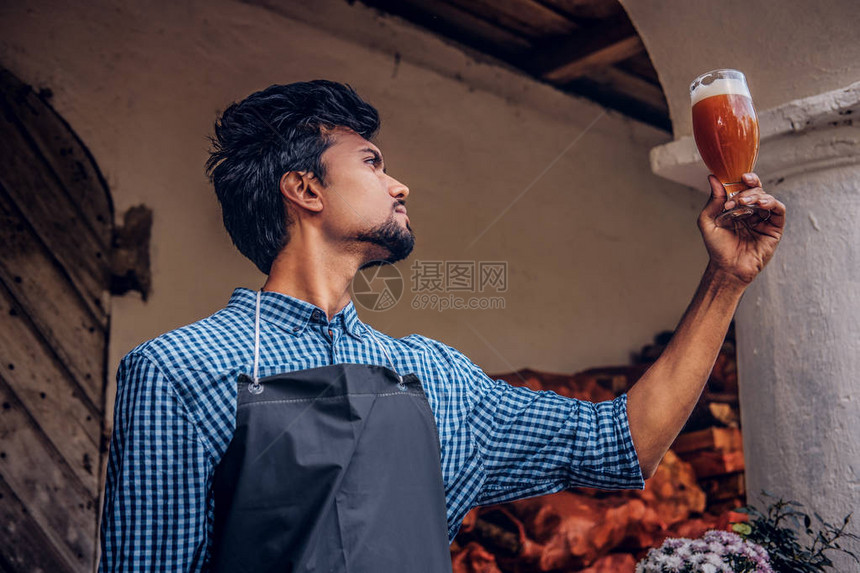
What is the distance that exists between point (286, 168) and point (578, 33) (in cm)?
321

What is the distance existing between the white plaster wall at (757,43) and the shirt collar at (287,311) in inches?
62.9

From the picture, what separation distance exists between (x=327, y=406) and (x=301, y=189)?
59 centimetres

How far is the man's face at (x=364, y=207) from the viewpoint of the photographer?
1.71 metres

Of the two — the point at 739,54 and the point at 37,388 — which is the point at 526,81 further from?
the point at 37,388

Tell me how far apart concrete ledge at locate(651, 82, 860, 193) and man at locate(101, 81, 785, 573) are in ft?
2.78

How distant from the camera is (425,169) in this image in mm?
4520

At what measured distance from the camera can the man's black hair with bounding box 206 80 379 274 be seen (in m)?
1.78

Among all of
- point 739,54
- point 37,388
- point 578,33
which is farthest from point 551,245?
point 37,388

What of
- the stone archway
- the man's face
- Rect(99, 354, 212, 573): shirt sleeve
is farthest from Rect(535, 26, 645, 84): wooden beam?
Rect(99, 354, 212, 573): shirt sleeve

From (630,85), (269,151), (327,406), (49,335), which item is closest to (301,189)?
(269,151)

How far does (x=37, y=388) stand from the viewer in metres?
3.08

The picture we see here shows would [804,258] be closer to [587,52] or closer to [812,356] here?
[812,356]

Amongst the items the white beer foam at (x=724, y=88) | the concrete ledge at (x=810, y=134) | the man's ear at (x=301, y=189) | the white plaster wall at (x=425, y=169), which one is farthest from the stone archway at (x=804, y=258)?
the white plaster wall at (x=425, y=169)

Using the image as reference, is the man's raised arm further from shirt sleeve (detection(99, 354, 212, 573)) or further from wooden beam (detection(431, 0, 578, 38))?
wooden beam (detection(431, 0, 578, 38))
